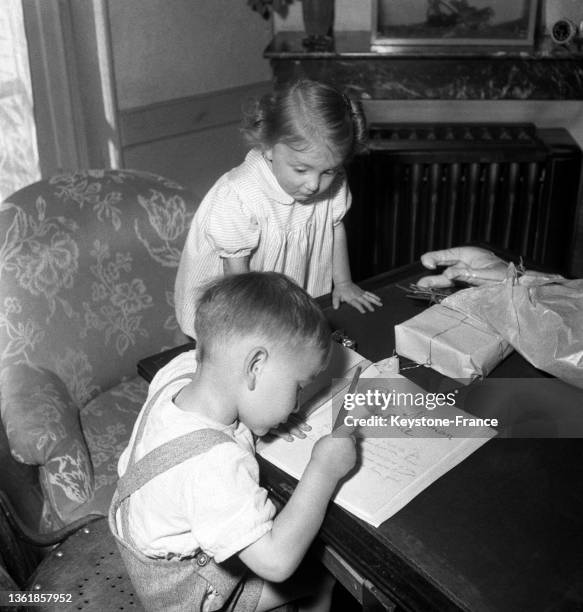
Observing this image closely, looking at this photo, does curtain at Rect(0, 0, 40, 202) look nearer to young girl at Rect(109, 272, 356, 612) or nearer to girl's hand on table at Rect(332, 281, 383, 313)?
girl's hand on table at Rect(332, 281, 383, 313)

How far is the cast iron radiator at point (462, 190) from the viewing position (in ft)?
9.17

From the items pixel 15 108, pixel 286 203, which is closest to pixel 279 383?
pixel 286 203

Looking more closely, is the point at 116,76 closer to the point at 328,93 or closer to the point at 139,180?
the point at 139,180

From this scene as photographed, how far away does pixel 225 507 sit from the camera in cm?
96

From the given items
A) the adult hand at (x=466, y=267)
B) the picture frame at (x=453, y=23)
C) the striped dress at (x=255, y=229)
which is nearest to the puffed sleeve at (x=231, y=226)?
the striped dress at (x=255, y=229)

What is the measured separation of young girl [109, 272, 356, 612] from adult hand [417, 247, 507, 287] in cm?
58

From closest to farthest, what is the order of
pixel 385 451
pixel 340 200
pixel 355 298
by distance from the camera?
pixel 385 451 → pixel 355 298 → pixel 340 200

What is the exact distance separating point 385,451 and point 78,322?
2.91 ft

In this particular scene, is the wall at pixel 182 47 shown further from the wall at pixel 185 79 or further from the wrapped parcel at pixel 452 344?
the wrapped parcel at pixel 452 344

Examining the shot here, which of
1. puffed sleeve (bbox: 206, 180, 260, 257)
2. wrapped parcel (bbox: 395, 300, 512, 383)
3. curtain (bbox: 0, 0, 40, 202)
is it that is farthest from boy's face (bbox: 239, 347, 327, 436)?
curtain (bbox: 0, 0, 40, 202)

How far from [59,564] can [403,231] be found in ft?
6.67

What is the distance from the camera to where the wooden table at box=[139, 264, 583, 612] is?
34.5 inches

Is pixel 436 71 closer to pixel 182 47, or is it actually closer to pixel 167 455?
pixel 182 47

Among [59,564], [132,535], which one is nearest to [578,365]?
[132,535]
